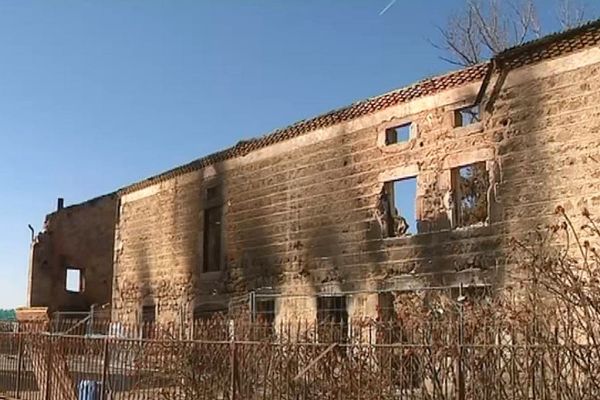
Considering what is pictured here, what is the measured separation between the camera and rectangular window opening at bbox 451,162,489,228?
14000 millimetres

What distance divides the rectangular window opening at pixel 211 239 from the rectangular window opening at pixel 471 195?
22.5ft

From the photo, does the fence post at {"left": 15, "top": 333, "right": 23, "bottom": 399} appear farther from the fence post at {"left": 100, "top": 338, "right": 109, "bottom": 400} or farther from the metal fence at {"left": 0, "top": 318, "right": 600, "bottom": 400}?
the fence post at {"left": 100, "top": 338, "right": 109, "bottom": 400}

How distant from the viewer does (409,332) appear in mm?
9359

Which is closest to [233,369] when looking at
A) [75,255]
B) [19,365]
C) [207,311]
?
[19,365]

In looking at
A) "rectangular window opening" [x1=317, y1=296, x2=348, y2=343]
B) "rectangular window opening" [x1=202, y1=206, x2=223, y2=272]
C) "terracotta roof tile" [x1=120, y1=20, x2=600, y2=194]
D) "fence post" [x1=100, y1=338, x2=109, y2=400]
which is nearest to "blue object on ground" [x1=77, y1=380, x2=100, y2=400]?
"fence post" [x1=100, y1=338, x2=109, y2=400]

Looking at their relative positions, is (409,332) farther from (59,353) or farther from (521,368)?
(59,353)

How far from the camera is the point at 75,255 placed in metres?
33.1

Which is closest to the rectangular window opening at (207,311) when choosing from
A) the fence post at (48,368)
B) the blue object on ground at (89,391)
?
the fence post at (48,368)

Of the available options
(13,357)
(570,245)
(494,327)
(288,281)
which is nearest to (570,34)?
(570,245)

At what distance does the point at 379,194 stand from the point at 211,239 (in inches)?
272

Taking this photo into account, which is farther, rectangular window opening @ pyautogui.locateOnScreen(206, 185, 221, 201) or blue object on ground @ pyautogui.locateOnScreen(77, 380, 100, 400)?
rectangular window opening @ pyautogui.locateOnScreen(206, 185, 221, 201)

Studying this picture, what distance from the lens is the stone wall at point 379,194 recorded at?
487 inches

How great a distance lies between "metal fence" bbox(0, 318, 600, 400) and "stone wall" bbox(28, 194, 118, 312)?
65.4ft

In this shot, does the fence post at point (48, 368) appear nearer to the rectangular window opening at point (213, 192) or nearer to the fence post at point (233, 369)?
the fence post at point (233, 369)
